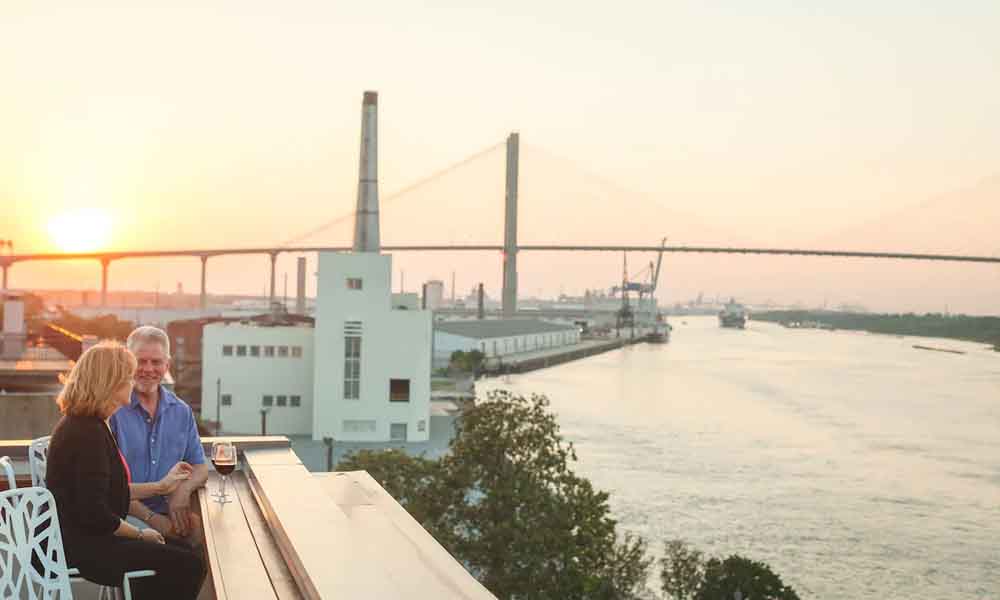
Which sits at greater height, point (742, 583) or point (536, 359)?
point (742, 583)

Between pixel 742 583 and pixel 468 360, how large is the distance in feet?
66.5

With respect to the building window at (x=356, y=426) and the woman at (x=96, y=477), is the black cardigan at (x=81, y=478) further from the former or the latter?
the building window at (x=356, y=426)

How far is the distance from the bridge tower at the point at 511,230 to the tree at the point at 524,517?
2657cm

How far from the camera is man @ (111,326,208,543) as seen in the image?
139 cm

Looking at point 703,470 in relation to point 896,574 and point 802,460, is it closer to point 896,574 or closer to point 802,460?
point 802,460

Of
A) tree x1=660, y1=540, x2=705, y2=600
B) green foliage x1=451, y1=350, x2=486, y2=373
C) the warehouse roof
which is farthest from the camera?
the warehouse roof

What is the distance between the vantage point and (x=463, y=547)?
476 centimetres

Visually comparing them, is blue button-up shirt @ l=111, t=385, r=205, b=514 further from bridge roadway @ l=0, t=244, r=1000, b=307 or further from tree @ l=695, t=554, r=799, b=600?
bridge roadway @ l=0, t=244, r=1000, b=307

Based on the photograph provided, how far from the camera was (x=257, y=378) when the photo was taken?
1222 cm

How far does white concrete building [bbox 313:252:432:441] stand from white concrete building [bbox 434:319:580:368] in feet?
46.5

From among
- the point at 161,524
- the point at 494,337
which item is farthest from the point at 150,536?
the point at 494,337

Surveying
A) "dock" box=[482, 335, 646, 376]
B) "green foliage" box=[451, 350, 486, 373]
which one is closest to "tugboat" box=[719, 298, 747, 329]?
"dock" box=[482, 335, 646, 376]

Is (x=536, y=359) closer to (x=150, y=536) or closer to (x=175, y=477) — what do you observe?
(x=175, y=477)

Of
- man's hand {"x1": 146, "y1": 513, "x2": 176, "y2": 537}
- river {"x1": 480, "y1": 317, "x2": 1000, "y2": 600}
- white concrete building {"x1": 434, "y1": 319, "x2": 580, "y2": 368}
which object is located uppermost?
man's hand {"x1": 146, "y1": 513, "x2": 176, "y2": 537}
